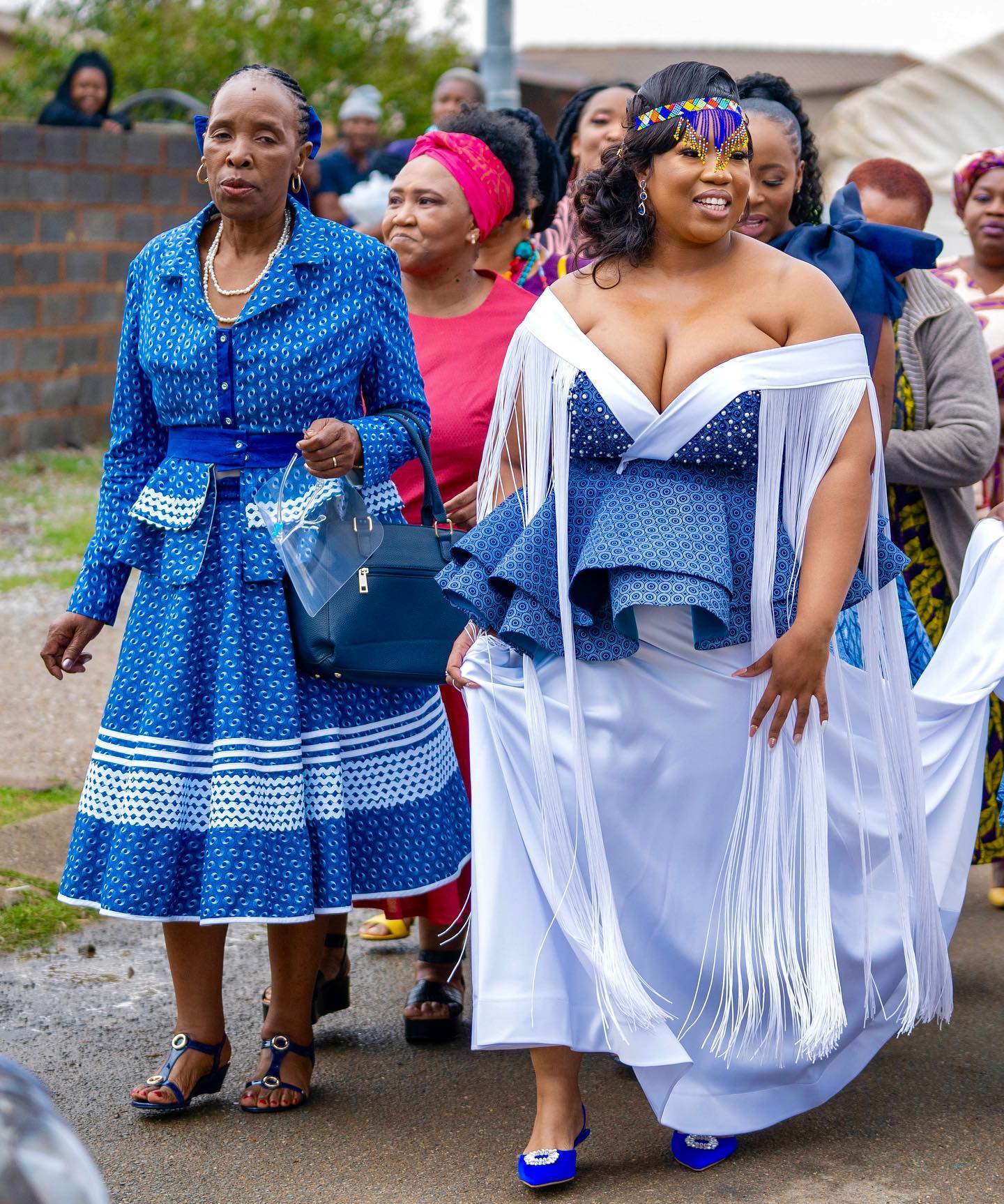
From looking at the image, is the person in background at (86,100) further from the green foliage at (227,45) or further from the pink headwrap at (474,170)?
the pink headwrap at (474,170)

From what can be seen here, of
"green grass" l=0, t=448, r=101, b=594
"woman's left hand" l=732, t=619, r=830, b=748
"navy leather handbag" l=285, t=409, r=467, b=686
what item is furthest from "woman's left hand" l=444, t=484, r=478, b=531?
"green grass" l=0, t=448, r=101, b=594

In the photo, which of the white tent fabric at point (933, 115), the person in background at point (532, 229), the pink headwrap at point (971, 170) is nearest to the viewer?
the person in background at point (532, 229)

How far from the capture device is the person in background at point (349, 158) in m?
12.2

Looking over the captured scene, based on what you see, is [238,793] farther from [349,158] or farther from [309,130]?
[349,158]

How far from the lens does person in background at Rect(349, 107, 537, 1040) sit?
430cm

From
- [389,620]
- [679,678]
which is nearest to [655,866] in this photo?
[679,678]

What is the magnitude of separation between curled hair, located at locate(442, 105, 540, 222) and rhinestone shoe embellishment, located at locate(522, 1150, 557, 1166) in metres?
2.75

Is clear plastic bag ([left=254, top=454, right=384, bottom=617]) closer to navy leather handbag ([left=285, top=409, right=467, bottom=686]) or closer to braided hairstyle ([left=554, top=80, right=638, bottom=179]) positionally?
navy leather handbag ([left=285, top=409, right=467, bottom=686])

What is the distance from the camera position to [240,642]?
11.7ft

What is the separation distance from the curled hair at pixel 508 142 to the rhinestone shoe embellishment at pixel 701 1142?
272 centimetres

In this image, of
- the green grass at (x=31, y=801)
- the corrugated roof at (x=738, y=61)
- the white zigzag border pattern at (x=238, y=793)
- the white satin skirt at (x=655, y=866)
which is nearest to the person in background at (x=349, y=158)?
the green grass at (x=31, y=801)

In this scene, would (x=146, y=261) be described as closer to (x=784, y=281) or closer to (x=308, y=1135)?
(x=784, y=281)

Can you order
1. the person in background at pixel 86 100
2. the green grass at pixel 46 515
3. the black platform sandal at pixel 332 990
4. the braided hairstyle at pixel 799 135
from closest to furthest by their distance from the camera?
the black platform sandal at pixel 332 990 → the braided hairstyle at pixel 799 135 → the green grass at pixel 46 515 → the person in background at pixel 86 100

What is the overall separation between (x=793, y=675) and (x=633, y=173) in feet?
3.43
